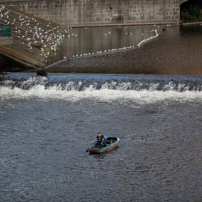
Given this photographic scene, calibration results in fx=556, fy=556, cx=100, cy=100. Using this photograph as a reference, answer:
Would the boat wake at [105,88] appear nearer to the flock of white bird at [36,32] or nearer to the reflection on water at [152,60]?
the reflection on water at [152,60]

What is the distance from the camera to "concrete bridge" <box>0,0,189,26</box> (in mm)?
92562

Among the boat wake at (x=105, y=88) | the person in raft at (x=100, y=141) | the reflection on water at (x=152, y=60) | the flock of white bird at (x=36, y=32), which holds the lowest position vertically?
the person in raft at (x=100, y=141)

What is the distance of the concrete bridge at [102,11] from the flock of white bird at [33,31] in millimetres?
3888

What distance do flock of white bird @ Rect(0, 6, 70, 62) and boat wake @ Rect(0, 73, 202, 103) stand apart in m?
14.4

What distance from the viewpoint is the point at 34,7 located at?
92.4 meters

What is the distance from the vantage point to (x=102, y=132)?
127 feet

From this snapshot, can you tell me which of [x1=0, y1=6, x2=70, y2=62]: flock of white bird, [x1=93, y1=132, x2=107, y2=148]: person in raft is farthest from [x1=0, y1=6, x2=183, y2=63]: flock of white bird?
[x1=93, y1=132, x2=107, y2=148]: person in raft

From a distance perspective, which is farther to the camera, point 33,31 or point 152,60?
point 33,31

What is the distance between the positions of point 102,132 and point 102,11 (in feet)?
187

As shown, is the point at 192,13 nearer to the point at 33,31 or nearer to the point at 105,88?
the point at 33,31

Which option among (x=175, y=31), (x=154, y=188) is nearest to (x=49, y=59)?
(x=175, y=31)

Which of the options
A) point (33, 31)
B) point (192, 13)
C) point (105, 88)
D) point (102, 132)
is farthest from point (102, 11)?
point (102, 132)

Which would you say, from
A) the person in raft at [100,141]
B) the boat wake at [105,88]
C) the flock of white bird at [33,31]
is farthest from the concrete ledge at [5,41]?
the person in raft at [100,141]

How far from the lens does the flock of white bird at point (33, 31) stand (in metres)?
Answer: 71.4
